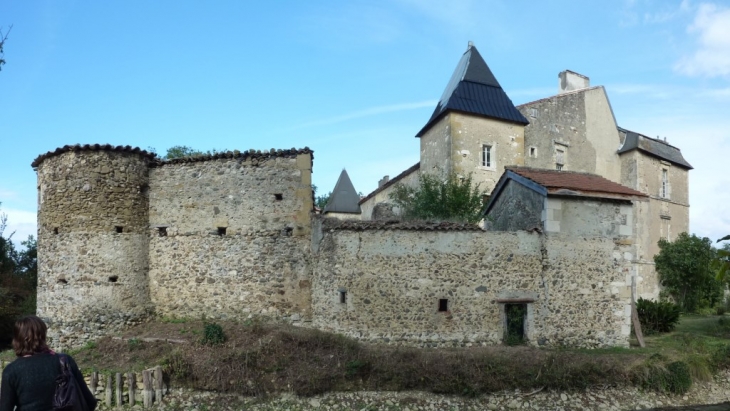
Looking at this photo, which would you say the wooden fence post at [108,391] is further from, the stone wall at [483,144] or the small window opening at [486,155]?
the small window opening at [486,155]

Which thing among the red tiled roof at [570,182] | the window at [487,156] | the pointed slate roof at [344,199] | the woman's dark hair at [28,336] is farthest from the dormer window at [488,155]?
the woman's dark hair at [28,336]

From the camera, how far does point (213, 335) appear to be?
11.3 metres

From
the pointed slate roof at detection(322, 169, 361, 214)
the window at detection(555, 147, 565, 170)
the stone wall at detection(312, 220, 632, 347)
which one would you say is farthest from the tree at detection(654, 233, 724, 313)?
the pointed slate roof at detection(322, 169, 361, 214)

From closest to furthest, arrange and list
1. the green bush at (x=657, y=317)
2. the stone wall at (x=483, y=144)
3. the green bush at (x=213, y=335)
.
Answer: the green bush at (x=213, y=335)
the green bush at (x=657, y=317)
the stone wall at (x=483, y=144)

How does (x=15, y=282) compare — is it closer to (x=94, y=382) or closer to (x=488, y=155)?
(x=94, y=382)

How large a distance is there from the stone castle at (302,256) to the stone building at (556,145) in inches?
227

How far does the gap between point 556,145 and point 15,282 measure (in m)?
21.2

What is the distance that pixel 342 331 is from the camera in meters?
12.1

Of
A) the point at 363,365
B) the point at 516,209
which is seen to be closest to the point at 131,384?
the point at 363,365

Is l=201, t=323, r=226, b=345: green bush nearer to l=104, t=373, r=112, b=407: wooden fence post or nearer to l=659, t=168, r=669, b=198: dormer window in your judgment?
l=104, t=373, r=112, b=407: wooden fence post

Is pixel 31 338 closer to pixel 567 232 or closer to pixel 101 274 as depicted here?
pixel 101 274

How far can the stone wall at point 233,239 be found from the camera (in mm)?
12922

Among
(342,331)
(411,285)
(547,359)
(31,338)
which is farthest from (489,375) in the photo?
(31,338)

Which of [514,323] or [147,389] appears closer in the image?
[147,389]
